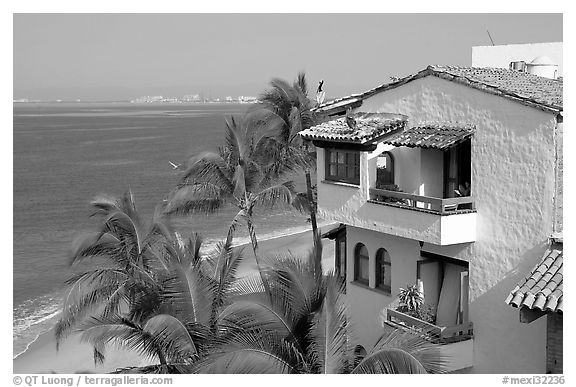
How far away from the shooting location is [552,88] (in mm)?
18953

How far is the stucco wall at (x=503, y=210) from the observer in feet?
54.9

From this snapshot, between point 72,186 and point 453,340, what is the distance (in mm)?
69245

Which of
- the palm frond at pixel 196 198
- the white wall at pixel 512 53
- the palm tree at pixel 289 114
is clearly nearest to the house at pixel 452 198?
the white wall at pixel 512 53

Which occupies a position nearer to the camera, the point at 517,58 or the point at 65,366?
the point at 517,58

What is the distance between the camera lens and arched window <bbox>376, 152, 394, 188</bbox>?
2031cm

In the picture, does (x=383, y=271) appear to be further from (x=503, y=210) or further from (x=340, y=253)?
(x=503, y=210)

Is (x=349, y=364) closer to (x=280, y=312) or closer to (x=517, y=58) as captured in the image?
(x=280, y=312)

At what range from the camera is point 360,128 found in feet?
65.3

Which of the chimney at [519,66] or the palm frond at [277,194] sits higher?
the chimney at [519,66]

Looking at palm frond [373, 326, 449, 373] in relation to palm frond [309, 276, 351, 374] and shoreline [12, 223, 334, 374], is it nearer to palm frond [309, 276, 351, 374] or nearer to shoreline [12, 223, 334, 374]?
palm frond [309, 276, 351, 374]

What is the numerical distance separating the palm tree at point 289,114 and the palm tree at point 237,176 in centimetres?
36

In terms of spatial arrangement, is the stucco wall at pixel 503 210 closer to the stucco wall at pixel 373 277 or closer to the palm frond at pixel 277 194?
the stucco wall at pixel 373 277
